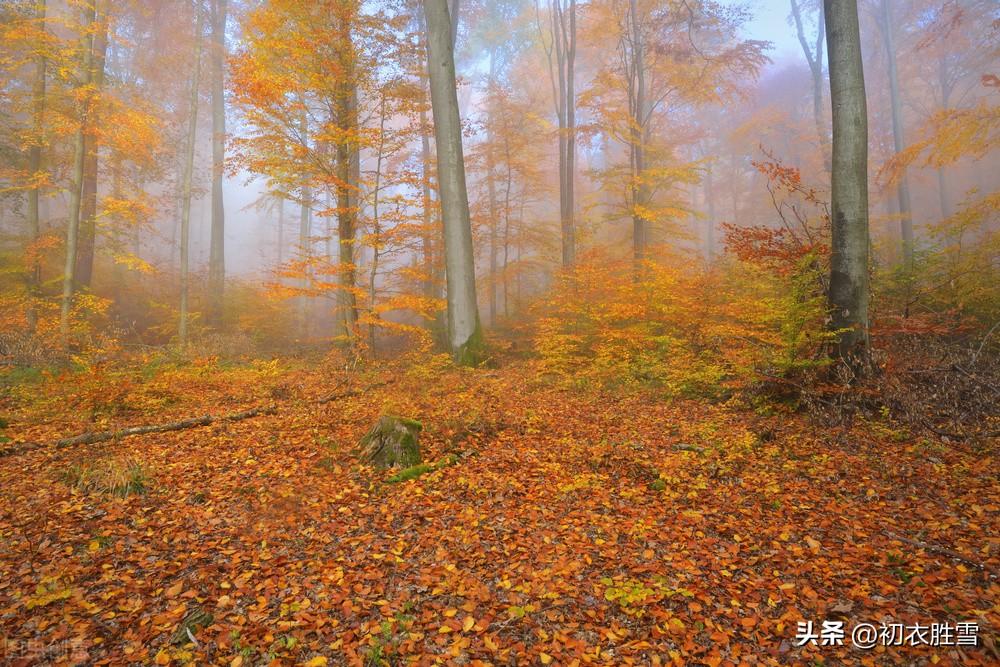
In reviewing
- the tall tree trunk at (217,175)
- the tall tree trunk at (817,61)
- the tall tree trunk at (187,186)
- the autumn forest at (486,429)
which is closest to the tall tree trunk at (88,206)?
the autumn forest at (486,429)

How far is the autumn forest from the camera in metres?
3.21

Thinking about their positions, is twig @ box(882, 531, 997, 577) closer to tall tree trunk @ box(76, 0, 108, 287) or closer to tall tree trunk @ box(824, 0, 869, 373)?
tall tree trunk @ box(824, 0, 869, 373)

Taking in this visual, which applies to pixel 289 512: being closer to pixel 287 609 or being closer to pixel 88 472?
pixel 287 609

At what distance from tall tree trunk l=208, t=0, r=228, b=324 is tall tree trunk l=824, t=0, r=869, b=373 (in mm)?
18131

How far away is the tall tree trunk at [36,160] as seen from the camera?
11.3 metres

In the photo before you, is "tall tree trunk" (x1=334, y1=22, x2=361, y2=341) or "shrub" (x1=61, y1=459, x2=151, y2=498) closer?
"shrub" (x1=61, y1=459, x2=151, y2=498)

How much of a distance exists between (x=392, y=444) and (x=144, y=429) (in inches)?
Result: 143

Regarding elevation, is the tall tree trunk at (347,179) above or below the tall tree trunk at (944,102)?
below

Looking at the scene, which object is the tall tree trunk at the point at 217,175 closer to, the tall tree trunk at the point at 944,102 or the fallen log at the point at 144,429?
the fallen log at the point at 144,429

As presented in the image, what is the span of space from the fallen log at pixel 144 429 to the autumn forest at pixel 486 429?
0.12 feet

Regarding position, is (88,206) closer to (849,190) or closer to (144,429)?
(144,429)

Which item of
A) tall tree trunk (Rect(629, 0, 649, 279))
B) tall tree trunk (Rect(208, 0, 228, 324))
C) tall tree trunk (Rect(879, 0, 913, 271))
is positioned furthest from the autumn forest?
tall tree trunk (Rect(879, 0, 913, 271))

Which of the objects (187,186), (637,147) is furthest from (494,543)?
(187,186)

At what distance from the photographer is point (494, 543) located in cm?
424
